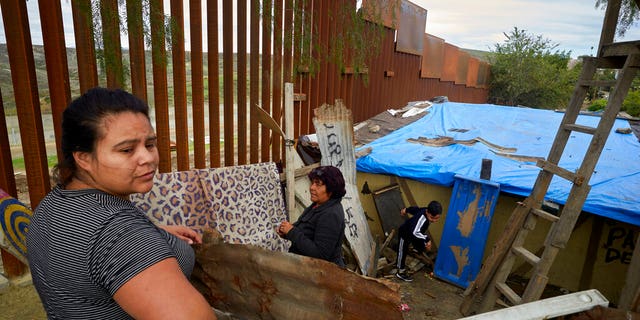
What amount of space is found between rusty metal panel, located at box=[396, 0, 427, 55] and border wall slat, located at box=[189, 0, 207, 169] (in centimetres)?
740

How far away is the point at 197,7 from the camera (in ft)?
12.9

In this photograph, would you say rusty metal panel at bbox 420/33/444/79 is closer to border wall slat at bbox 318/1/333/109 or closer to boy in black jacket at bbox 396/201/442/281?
border wall slat at bbox 318/1/333/109

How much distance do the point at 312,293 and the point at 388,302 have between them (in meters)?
0.30

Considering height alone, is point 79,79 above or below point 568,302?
above

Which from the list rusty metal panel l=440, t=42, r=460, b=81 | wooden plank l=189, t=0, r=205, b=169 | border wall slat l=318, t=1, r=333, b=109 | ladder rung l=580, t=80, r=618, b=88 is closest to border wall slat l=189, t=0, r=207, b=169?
wooden plank l=189, t=0, r=205, b=169

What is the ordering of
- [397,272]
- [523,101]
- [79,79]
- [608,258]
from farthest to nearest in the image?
[523,101] < [397,272] < [608,258] < [79,79]

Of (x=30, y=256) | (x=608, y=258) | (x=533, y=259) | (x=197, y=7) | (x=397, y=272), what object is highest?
(x=197, y=7)

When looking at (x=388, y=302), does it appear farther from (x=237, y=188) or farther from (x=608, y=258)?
(x=608, y=258)

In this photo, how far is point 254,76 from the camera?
4.72 meters

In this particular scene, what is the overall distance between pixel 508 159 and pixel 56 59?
6208 millimetres

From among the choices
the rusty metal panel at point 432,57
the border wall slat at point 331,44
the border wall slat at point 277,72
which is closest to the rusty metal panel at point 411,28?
the rusty metal panel at point 432,57

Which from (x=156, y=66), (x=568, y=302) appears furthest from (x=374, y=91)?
(x=568, y=302)

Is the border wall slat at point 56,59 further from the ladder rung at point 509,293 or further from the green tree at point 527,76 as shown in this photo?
the green tree at point 527,76

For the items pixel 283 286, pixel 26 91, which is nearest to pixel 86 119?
pixel 283 286
